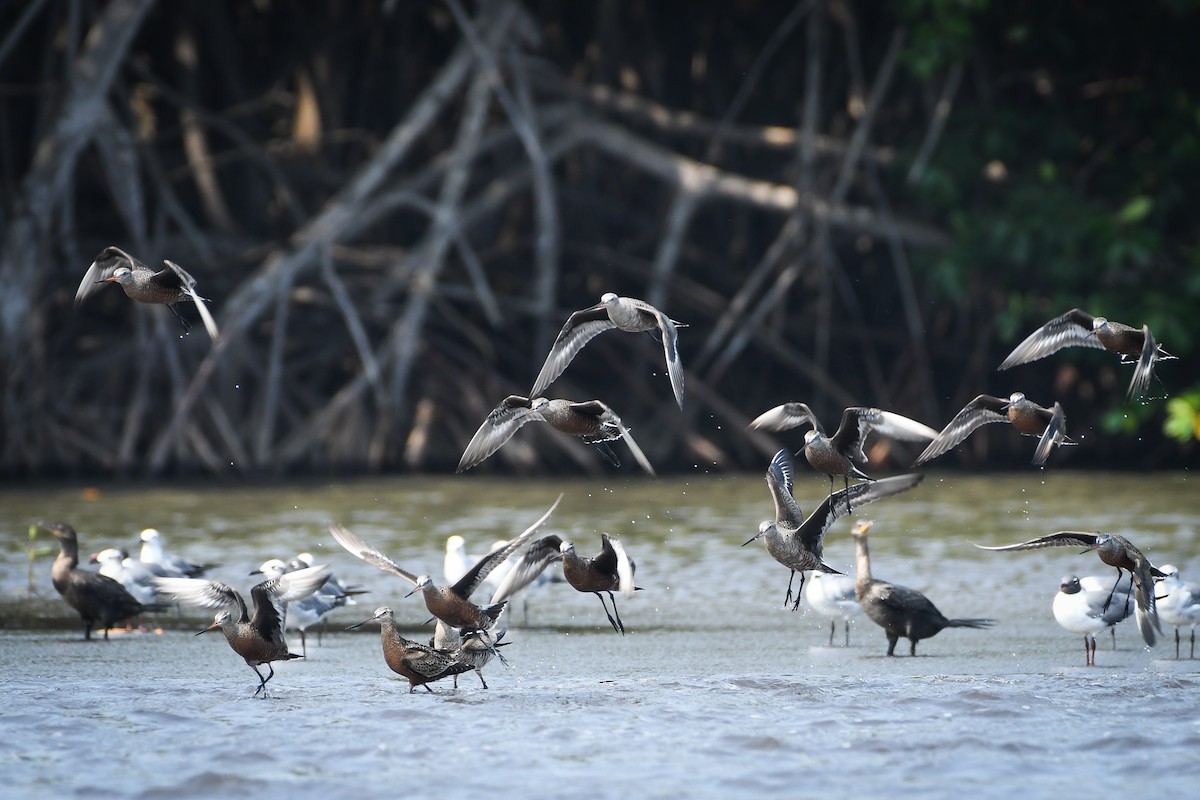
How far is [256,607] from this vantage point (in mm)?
7348

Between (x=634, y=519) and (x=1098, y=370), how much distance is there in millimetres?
7433

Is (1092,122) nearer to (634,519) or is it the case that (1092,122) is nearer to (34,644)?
(634,519)

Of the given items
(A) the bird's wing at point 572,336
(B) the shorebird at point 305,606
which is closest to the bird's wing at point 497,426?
(A) the bird's wing at point 572,336

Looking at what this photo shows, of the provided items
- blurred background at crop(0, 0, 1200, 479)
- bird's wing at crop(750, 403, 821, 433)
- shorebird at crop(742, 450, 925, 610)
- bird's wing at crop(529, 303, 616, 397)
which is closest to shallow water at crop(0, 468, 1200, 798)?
shorebird at crop(742, 450, 925, 610)

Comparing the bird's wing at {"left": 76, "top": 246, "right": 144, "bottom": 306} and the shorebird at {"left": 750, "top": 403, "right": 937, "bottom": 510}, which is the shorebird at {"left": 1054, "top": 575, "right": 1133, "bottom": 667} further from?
the bird's wing at {"left": 76, "top": 246, "right": 144, "bottom": 306}

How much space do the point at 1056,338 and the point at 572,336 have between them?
235 centimetres

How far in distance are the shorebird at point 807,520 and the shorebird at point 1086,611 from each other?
3.47 ft

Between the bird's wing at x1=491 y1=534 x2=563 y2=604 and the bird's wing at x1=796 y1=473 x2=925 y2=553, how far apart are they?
111 cm

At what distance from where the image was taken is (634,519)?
42.3 ft

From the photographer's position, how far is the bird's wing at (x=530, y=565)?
309 inches

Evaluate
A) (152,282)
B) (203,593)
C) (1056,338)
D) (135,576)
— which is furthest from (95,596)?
(1056,338)

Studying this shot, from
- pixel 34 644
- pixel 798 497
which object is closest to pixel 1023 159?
pixel 798 497

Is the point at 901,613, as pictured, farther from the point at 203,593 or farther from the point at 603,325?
the point at 203,593

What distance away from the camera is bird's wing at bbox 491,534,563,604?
7.84 meters
